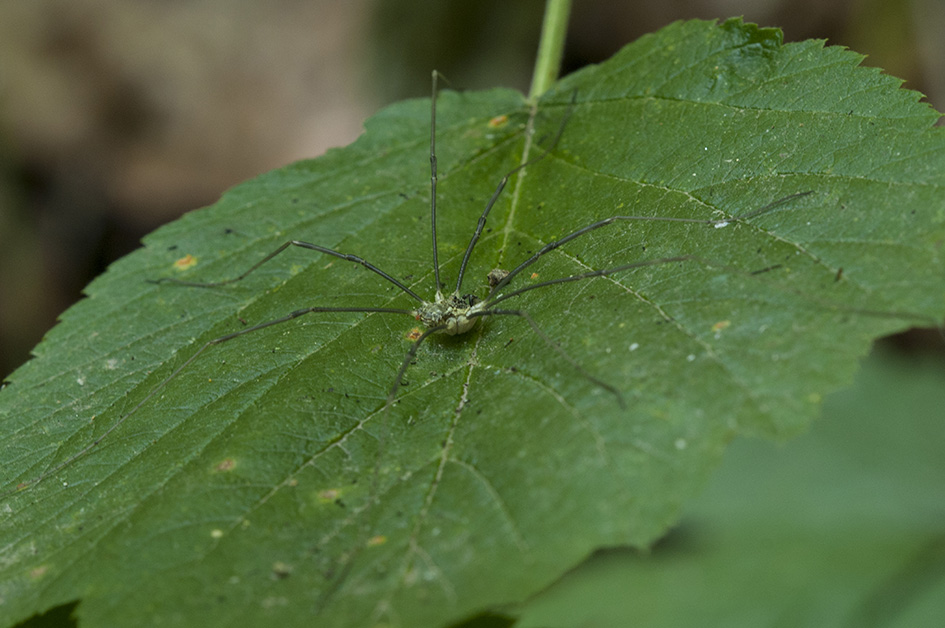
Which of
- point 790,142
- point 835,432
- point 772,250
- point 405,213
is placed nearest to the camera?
point 772,250

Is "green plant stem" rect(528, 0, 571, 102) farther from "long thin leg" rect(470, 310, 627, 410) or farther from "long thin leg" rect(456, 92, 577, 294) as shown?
"long thin leg" rect(470, 310, 627, 410)

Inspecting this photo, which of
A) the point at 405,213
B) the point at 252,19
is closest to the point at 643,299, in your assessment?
the point at 405,213

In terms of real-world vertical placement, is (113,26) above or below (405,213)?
above

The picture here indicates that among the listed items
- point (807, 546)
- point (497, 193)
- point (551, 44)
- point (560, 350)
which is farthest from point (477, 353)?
point (807, 546)

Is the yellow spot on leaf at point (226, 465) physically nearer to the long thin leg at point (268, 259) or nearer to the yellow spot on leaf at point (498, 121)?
the long thin leg at point (268, 259)

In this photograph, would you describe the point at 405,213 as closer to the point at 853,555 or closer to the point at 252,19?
the point at 853,555

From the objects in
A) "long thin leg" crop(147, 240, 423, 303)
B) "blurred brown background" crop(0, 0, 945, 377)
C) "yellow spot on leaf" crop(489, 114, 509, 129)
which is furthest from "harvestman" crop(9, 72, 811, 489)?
"blurred brown background" crop(0, 0, 945, 377)

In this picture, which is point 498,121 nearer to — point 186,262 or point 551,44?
point 551,44
